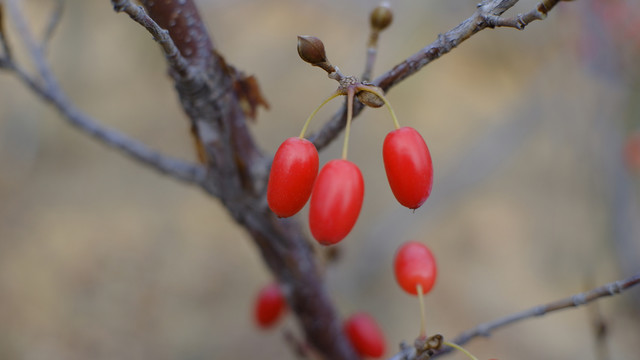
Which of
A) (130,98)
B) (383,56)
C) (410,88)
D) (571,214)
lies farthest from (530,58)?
(130,98)

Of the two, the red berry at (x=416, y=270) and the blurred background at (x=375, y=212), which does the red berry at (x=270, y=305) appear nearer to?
the red berry at (x=416, y=270)

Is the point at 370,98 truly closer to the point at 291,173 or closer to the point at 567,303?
the point at 291,173

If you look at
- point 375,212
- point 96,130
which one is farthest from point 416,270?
point 375,212

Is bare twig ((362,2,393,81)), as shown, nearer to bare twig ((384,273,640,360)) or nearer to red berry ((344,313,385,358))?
bare twig ((384,273,640,360))

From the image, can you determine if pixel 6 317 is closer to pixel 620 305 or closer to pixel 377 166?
pixel 377 166

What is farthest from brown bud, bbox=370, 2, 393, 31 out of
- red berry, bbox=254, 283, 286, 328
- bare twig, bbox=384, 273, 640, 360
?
red berry, bbox=254, 283, 286, 328

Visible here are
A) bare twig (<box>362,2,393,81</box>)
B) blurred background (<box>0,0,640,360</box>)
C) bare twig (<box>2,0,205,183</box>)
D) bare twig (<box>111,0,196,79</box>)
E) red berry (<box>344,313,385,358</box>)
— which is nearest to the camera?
bare twig (<box>111,0,196,79</box>)
